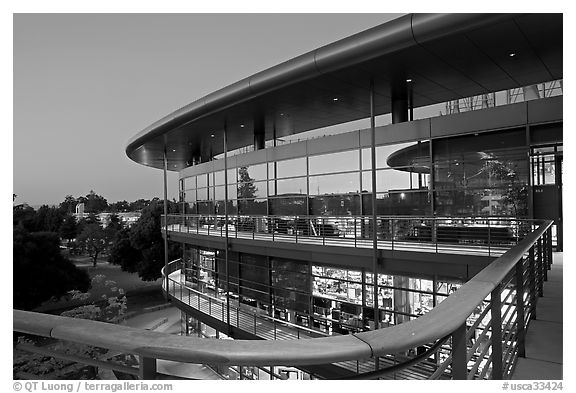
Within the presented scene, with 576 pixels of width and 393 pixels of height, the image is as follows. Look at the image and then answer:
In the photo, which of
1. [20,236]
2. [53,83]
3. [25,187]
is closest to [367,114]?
[20,236]

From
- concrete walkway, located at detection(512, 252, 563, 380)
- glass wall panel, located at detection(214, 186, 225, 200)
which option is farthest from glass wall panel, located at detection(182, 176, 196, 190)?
concrete walkway, located at detection(512, 252, 563, 380)

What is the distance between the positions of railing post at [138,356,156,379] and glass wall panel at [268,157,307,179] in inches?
572

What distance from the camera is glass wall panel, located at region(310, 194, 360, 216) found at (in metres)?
13.9

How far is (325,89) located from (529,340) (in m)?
9.20

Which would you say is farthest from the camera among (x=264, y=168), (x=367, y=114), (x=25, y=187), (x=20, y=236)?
(x=25, y=187)

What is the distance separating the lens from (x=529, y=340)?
3.51 m

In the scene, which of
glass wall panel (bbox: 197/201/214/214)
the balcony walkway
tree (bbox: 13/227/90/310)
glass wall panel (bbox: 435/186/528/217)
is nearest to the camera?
the balcony walkway

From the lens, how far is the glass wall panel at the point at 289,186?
51.8 feet

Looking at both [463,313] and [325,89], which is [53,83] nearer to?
[325,89]

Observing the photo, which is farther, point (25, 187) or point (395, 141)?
point (25, 187)

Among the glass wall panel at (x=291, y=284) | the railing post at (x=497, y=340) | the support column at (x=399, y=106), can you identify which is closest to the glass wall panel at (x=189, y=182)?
the glass wall panel at (x=291, y=284)

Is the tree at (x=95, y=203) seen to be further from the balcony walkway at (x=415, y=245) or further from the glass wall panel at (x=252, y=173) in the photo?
the balcony walkway at (x=415, y=245)

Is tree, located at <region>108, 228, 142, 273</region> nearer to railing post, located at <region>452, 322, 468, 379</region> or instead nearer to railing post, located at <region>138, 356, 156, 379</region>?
railing post, located at <region>138, 356, 156, 379</region>

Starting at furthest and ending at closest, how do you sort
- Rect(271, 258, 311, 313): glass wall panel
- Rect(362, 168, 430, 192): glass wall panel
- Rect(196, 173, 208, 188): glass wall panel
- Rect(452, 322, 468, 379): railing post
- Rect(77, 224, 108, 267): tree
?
Rect(77, 224, 108, 267): tree → Rect(196, 173, 208, 188): glass wall panel → Rect(271, 258, 311, 313): glass wall panel → Rect(362, 168, 430, 192): glass wall panel → Rect(452, 322, 468, 379): railing post
